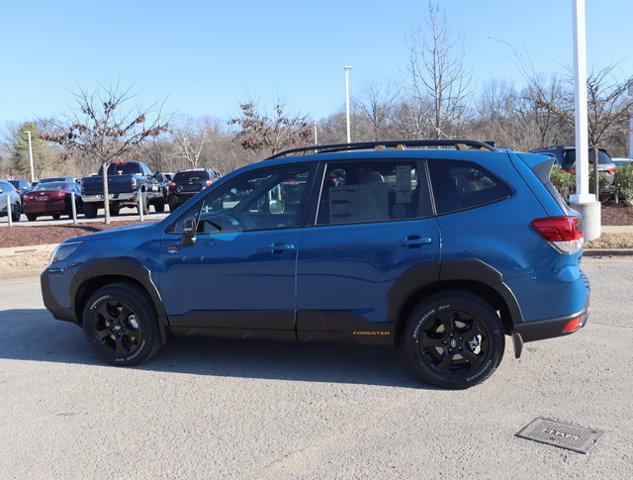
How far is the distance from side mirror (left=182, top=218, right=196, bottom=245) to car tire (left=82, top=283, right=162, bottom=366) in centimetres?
66

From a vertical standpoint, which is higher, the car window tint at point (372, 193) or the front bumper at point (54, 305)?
the car window tint at point (372, 193)

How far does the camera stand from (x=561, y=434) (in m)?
3.74

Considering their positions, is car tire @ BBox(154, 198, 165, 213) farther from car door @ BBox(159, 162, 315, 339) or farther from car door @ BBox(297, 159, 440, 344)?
car door @ BBox(297, 159, 440, 344)

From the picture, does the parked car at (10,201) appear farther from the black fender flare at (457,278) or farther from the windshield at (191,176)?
the black fender flare at (457,278)

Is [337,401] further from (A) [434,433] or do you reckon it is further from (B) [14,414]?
(B) [14,414]

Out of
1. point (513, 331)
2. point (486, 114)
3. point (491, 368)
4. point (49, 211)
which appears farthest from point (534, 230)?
point (486, 114)

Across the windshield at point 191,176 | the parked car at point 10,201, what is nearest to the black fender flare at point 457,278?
the windshield at point 191,176

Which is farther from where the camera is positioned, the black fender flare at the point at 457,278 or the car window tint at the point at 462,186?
the car window tint at the point at 462,186

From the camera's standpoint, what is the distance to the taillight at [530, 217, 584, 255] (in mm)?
4312

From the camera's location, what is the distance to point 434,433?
150 inches

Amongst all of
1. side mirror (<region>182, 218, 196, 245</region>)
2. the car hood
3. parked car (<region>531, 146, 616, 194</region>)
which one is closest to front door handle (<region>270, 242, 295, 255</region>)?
side mirror (<region>182, 218, 196, 245</region>)

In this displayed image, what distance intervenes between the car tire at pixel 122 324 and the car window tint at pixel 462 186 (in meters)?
2.57

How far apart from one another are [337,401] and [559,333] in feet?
5.50

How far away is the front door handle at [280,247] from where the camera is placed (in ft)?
15.3
